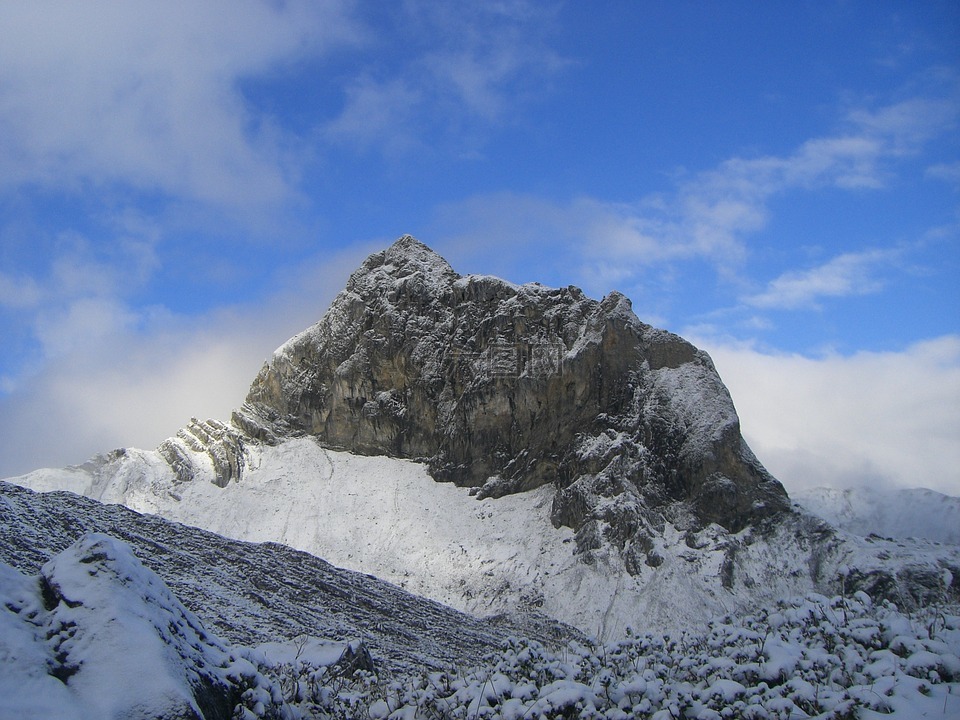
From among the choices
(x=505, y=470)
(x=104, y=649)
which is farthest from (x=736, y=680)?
(x=505, y=470)

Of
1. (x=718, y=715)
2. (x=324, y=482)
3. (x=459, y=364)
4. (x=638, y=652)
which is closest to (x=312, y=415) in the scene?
(x=324, y=482)

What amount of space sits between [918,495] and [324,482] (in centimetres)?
6503

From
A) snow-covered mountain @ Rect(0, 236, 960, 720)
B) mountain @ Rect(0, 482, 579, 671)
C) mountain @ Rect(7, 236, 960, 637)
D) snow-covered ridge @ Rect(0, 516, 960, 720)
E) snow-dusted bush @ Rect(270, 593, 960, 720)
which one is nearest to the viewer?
snow-covered ridge @ Rect(0, 516, 960, 720)

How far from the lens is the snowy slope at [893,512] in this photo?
90.9 m

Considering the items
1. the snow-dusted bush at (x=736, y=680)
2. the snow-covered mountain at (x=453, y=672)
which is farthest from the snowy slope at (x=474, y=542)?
the snow-dusted bush at (x=736, y=680)

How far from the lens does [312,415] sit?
4311 inches

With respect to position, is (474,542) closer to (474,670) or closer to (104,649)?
(474,670)

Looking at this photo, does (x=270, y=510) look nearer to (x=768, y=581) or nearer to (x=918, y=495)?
(x=768, y=581)

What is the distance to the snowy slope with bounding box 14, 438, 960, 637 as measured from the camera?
74.9 metres

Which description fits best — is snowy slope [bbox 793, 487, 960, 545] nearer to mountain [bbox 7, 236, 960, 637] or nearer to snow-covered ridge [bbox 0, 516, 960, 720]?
mountain [bbox 7, 236, 960, 637]

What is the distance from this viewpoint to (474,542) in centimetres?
8794

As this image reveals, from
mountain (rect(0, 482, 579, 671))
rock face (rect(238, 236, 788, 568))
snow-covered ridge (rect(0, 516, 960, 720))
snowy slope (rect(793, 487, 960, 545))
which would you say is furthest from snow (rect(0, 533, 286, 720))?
snowy slope (rect(793, 487, 960, 545))

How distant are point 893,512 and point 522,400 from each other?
4265 centimetres

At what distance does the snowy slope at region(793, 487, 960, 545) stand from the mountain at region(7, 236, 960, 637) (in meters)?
14.8
